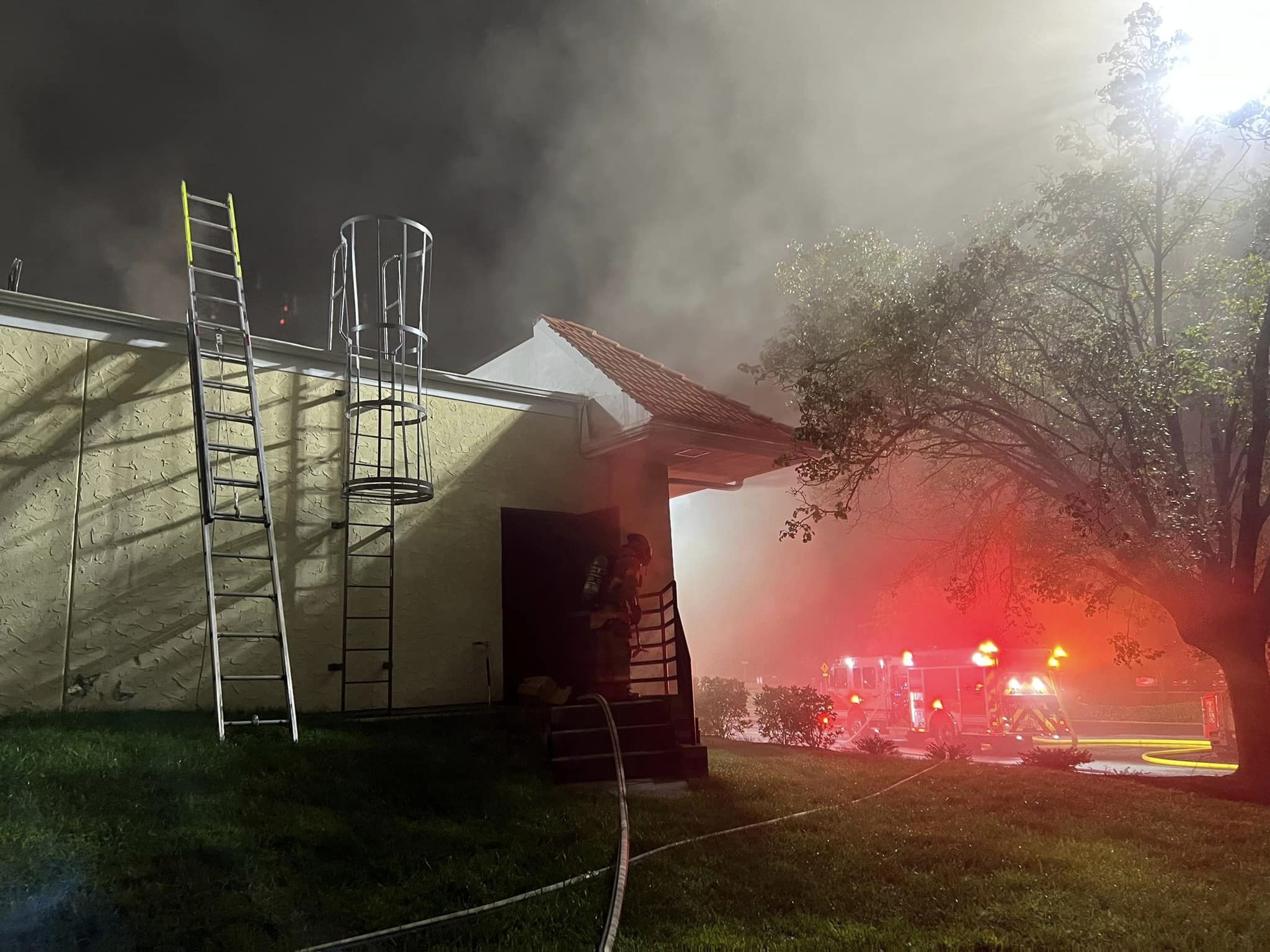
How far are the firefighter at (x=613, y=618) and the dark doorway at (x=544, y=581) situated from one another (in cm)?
75

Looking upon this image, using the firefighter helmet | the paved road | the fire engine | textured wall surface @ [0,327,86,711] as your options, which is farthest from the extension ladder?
the fire engine

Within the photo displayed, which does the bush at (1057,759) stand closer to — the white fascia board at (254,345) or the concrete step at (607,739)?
the concrete step at (607,739)

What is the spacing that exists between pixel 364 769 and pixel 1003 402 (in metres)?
8.74

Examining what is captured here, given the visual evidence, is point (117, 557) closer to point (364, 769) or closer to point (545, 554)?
point (364, 769)

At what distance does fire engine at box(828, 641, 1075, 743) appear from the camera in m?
15.7

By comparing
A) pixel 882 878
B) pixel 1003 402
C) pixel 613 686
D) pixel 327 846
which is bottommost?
pixel 882 878

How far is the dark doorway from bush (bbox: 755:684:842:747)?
608cm

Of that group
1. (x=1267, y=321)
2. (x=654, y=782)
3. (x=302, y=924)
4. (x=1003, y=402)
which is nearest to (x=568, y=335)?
(x=1003, y=402)

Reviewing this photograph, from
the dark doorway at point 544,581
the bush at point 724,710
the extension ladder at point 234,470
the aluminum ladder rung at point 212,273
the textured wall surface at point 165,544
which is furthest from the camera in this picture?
the bush at point 724,710

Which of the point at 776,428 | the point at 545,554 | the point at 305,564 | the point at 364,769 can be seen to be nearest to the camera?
the point at 364,769

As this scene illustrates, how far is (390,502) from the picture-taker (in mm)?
9672

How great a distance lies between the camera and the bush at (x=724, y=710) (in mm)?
18266

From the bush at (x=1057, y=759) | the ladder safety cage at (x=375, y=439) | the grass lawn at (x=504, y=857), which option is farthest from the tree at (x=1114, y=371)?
the ladder safety cage at (x=375, y=439)

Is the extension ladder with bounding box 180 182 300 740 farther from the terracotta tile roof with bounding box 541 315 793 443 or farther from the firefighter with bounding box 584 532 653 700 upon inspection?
A: the terracotta tile roof with bounding box 541 315 793 443
